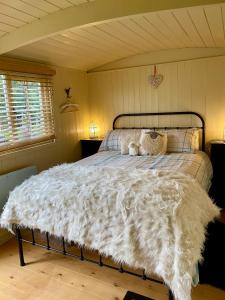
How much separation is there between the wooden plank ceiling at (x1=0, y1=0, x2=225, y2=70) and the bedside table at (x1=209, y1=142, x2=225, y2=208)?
1293 mm

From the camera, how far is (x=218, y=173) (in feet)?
10.5

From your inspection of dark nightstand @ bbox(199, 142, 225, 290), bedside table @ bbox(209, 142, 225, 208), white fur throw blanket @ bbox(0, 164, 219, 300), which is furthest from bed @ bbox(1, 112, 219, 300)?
bedside table @ bbox(209, 142, 225, 208)

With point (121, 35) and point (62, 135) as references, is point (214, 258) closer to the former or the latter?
point (121, 35)

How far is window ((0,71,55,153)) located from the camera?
281 centimetres

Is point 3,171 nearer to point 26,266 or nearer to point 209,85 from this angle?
point 26,266

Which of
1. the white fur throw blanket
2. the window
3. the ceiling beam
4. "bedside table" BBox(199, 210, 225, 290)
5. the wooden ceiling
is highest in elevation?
the wooden ceiling

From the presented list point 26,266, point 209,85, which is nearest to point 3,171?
point 26,266

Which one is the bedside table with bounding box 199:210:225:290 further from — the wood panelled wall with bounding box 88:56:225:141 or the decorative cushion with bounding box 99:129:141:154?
the wood panelled wall with bounding box 88:56:225:141

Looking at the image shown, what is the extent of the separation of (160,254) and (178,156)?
5.51 feet

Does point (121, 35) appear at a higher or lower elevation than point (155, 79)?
higher

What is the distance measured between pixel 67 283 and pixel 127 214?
90cm

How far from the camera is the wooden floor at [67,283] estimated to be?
1.90m

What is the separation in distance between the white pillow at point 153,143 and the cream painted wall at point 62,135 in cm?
123

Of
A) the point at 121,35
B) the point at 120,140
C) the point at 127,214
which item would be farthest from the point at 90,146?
the point at 127,214
